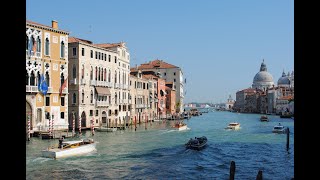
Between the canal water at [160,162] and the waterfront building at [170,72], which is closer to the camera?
the canal water at [160,162]

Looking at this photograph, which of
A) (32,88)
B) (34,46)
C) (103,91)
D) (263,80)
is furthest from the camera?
(263,80)

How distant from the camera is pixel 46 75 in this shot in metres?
30.8

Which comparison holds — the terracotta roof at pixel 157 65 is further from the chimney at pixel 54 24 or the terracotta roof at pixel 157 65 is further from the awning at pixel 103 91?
the chimney at pixel 54 24

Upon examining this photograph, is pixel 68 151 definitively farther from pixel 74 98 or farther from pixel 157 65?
pixel 157 65

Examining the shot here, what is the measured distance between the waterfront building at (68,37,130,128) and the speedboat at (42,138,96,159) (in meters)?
13.3

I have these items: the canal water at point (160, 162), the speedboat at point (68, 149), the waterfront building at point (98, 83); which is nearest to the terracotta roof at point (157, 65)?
the waterfront building at point (98, 83)

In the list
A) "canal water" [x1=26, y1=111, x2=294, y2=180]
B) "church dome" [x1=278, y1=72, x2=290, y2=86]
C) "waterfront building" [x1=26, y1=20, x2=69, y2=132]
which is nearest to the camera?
"canal water" [x1=26, y1=111, x2=294, y2=180]

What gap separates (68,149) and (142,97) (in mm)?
32267

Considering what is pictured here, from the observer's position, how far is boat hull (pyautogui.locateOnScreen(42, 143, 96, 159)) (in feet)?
62.6

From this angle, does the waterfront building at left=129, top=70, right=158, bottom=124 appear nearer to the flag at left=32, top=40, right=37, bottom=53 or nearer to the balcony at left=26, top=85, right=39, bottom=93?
the balcony at left=26, top=85, right=39, bottom=93

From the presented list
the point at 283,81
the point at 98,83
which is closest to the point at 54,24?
the point at 98,83

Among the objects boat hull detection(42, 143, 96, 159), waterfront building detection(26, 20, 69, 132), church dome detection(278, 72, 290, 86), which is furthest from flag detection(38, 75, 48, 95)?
church dome detection(278, 72, 290, 86)

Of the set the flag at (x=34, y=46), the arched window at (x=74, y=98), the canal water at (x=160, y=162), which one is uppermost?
the flag at (x=34, y=46)

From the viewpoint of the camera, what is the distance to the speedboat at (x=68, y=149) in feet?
62.7
